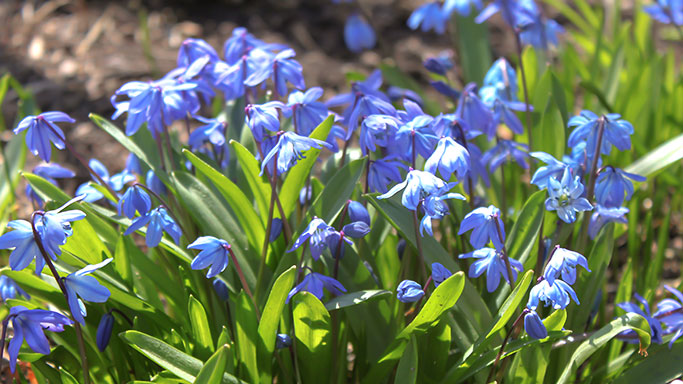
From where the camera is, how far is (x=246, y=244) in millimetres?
1993

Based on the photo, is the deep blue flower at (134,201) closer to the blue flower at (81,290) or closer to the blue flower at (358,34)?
the blue flower at (81,290)

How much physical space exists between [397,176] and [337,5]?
120 inches

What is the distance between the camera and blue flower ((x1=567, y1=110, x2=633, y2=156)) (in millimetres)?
1824

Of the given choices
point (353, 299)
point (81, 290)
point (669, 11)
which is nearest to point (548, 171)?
point (353, 299)

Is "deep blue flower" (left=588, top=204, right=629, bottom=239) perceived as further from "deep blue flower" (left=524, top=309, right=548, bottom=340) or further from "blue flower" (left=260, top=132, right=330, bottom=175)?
"blue flower" (left=260, top=132, right=330, bottom=175)

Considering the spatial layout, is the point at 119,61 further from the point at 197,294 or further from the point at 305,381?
the point at 305,381

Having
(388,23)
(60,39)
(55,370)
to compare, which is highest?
(60,39)

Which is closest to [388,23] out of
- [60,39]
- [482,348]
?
[60,39]

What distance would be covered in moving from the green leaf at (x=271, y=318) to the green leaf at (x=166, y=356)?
0.10 m

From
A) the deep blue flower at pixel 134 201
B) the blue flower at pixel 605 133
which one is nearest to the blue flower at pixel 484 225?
the blue flower at pixel 605 133

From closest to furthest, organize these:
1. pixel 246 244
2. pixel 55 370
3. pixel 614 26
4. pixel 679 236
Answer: pixel 55 370
pixel 246 244
pixel 679 236
pixel 614 26

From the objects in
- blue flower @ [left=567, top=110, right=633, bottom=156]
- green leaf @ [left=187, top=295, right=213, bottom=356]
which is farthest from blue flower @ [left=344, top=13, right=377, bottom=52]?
green leaf @ [left=187, top=295, right=213, bottom=356]

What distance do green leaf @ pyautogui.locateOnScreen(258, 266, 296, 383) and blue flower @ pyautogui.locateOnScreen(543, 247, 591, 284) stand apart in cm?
57

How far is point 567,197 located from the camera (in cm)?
169
